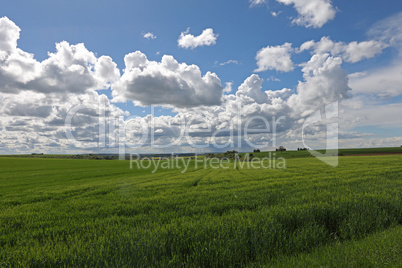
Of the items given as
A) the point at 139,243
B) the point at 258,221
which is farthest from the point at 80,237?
the point at 258,221

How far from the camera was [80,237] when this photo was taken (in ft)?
19.3

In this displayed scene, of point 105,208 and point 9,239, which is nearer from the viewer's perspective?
point 9,239

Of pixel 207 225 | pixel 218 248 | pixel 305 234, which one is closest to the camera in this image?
pixel 218 248

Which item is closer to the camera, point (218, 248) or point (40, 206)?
point (218, 248)

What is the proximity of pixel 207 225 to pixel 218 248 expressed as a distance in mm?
1203

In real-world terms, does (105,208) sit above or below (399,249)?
below

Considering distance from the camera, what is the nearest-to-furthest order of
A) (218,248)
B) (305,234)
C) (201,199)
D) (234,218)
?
(218,248) < (305,234) < (234,218) < (201,199)

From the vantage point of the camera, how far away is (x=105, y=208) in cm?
928

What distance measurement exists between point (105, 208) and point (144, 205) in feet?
5.66

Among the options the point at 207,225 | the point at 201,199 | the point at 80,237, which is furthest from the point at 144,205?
the point at 207,225

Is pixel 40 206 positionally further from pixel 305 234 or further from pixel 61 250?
pixel 305 234

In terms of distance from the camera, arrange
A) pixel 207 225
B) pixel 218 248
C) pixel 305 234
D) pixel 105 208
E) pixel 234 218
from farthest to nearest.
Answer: pixel 105 208
pixel 234 218
pixel 207 225
pixel 305 234
pixel 218 248

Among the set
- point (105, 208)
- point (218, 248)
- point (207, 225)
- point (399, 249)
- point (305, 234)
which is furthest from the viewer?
point (105, 208)

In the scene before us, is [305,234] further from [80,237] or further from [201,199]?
[80,237]
